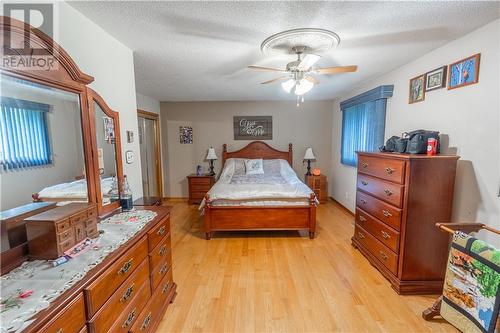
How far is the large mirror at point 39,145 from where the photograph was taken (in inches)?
40.7

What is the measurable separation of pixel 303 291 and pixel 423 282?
1.10 metres

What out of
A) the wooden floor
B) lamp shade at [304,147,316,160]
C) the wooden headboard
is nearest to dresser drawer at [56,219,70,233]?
the wooden floor

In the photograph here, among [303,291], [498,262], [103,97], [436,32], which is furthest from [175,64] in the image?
[498,262]

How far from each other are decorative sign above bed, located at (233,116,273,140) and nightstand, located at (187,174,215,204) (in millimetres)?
1155

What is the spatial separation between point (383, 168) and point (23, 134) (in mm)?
2718

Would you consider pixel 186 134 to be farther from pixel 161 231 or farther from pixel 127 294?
pixel 127 294

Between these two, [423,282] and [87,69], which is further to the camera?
[423,282]

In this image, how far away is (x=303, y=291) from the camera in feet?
6.84

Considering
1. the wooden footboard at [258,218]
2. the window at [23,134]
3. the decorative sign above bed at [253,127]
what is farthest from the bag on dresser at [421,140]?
the decorative sign above bed at [253,127]

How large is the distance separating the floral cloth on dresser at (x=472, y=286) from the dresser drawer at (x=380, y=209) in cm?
50

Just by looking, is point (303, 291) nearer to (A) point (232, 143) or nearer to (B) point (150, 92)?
(A) point (232, 143)

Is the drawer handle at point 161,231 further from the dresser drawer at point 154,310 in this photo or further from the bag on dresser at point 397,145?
the bag on dresser at point 397,145

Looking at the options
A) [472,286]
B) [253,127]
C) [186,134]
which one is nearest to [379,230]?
[472,286]

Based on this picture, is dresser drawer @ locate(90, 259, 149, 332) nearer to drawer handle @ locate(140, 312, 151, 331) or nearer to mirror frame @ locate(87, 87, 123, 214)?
drawer handle @ locate(140, 312, 151, 331)
